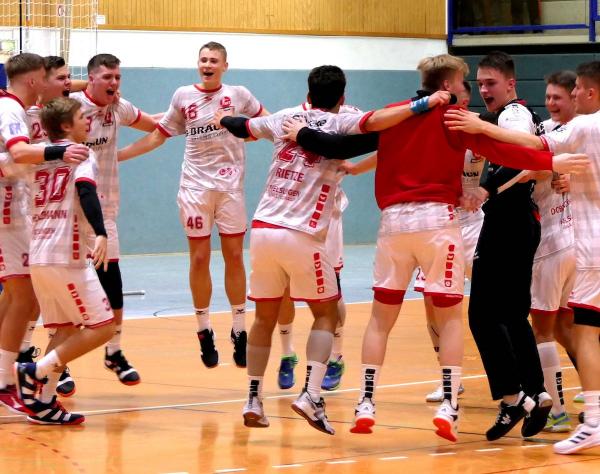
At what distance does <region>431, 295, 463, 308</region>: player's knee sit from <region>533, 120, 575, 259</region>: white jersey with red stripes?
1.04m

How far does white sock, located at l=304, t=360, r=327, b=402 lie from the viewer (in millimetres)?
6691

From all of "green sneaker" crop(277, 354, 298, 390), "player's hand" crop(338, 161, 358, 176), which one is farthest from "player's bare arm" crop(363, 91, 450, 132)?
"green sneaker" crop(277, 354, 298, 390)

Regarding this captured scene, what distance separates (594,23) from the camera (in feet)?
63.3

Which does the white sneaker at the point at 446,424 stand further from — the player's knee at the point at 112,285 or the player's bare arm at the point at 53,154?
the player's knee at the point at 112,285

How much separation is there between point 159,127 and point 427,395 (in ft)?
9.69

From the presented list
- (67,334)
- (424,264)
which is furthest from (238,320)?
(424,264)

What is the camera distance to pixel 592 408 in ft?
21.1

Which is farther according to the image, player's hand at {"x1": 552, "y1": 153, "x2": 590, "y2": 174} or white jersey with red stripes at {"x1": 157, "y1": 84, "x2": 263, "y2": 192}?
white jersey with red stripes at {"x1": 157, "y1": 84, "x2": 263, "y2": 192}

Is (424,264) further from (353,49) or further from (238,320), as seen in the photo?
(353,49)

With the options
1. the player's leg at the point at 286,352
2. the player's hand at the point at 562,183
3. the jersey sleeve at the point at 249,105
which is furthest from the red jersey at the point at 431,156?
the jersey sleeve at the point at 249,105

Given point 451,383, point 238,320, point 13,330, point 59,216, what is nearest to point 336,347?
point 238,320

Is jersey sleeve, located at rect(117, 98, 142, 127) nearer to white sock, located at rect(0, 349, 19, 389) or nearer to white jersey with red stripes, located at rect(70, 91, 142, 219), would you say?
white jersey with red stripes, located at rect(70, 91, 142, 219)

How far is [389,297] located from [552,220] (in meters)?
1.32

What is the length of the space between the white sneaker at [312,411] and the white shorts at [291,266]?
0.57 meters
